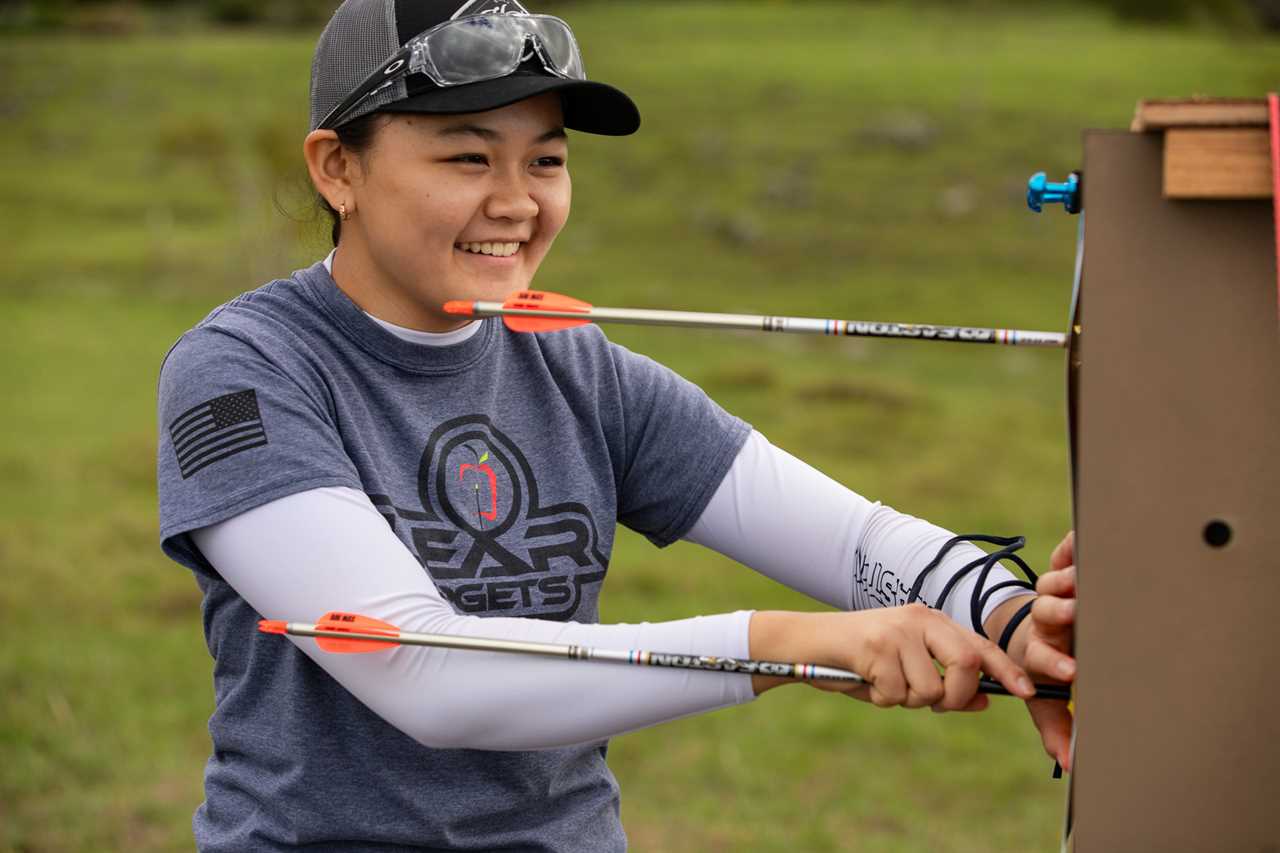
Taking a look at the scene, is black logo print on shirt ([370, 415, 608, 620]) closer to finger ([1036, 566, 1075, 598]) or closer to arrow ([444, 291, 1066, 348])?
arrow ([444, 291, 1066, 348])

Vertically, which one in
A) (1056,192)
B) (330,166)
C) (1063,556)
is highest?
(330,166)

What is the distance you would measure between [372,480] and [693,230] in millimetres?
20276

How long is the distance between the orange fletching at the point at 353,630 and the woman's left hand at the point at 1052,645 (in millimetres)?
798

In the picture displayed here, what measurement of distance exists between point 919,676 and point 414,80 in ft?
3.82

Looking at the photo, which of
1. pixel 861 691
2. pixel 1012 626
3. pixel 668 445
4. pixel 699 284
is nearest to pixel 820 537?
pixel 668 445

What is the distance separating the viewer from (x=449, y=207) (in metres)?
2.29

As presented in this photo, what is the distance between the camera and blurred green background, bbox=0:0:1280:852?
574cm

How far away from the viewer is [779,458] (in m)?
2.57

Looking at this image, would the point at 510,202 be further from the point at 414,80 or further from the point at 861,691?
the point at 861,691

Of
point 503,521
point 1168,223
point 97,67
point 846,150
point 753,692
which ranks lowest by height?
point 753,692

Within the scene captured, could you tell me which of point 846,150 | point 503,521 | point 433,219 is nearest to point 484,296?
point 433,219

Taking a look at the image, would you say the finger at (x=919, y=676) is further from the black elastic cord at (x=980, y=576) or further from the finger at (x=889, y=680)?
the black elastic cord at (x=980, y=576)

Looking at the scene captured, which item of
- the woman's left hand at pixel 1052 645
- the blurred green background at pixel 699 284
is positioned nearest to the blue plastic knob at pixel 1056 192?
the woman's left hand at pixel 1052 645

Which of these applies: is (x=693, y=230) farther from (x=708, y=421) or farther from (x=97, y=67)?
(x=708, y=421)
